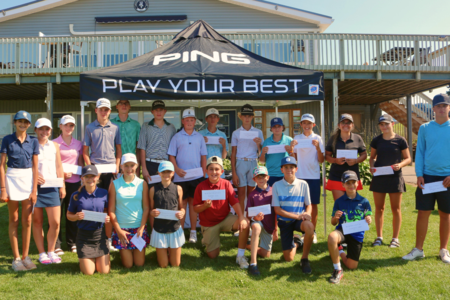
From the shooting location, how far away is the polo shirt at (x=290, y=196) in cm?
390

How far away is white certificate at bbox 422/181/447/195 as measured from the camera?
3782 millimetres

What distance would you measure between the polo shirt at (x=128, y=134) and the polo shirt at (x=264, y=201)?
193 cm

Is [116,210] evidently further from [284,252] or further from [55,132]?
[55,132]

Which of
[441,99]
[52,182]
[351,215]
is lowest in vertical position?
[351,215]

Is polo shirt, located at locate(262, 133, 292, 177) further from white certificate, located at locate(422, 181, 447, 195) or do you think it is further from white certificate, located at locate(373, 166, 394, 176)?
white certificate, located at locate(422, 181, 447, 195)

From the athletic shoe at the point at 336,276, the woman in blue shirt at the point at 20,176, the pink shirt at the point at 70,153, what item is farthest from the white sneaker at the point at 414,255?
the woman in blue shirt at the point at 20,176

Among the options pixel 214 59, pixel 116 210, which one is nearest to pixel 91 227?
pixel 116 210

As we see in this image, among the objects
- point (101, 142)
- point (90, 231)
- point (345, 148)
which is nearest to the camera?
point (90, 231)

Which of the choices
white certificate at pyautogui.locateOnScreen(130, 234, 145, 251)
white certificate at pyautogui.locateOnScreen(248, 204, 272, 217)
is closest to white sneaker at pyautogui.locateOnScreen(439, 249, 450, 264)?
white certificate at pyautogui.locateOnScreen(248, 204, 272, 217)

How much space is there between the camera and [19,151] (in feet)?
11.8

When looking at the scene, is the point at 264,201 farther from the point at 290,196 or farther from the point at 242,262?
the point at 242,262

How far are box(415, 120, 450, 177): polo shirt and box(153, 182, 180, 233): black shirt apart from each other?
2972 millimetres

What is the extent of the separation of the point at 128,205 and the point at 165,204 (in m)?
0.42

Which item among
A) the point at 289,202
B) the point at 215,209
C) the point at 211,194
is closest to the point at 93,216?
the point at 211,194
